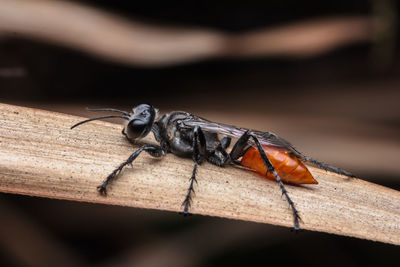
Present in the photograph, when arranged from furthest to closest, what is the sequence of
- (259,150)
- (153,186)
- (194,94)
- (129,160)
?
(194,94)
(259,150)
(129,160)
(153,186)

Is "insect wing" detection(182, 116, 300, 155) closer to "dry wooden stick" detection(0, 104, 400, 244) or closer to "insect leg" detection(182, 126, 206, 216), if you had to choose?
"insect leg" detection(182, 126, 206, 216)

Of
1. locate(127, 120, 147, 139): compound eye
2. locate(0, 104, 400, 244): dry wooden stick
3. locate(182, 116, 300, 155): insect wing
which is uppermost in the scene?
locate(182, 116, 300, 155): insect wing

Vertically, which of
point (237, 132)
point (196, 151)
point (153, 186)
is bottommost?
point (153, 186)

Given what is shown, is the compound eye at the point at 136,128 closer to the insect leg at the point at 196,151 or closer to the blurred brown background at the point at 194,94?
the insect leg at the point at 196,151

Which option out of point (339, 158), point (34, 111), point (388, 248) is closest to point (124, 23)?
point (34, 111)

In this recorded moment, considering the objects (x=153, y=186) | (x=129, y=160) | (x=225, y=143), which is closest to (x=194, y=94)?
(x=225, y=143)

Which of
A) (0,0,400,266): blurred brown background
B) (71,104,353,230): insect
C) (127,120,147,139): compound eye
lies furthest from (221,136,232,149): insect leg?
(0,0,400,266): blurred brown background

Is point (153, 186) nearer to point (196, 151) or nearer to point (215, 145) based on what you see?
point (196, 151)

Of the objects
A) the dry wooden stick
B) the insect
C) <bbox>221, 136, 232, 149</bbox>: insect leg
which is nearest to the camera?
the dry wooden stick
